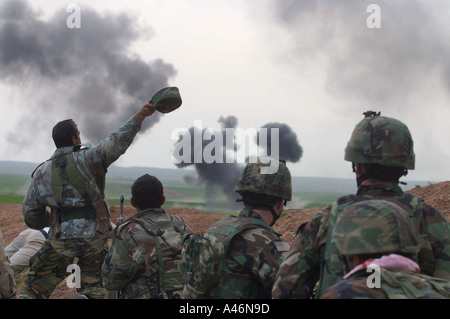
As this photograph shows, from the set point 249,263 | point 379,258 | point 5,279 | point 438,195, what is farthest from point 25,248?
point 438,195

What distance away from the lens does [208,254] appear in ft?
10.7

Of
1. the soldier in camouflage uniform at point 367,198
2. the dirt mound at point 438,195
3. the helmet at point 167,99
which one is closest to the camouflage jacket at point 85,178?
the helmet at point 167,99

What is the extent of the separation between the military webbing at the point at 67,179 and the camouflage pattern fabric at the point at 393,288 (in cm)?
354

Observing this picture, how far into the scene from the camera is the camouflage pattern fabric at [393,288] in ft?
6.65

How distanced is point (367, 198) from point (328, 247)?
0.36 m

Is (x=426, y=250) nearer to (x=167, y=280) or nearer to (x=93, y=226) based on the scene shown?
(x=167, y=280)

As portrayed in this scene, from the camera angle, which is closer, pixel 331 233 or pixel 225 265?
pixel 331 233

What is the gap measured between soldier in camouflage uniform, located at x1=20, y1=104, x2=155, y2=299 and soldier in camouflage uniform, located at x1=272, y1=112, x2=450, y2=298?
270 centimetres

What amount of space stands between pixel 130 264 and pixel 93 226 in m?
1.30

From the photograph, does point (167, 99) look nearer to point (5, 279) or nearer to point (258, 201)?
point (258, 201)

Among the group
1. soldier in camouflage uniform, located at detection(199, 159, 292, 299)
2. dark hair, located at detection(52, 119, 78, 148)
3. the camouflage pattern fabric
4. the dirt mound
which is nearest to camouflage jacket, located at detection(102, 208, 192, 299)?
soldier in camouflage uniform, located at detection(199, 159, 292, 299)

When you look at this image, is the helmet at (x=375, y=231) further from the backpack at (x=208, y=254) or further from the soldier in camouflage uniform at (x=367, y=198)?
the backpack at (x=208, y=254)
